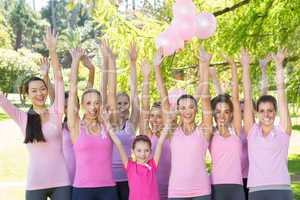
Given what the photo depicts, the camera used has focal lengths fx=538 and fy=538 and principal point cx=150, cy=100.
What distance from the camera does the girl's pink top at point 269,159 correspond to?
153 inches

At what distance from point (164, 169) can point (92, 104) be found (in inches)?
32.2

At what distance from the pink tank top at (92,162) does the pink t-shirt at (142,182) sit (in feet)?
0.51

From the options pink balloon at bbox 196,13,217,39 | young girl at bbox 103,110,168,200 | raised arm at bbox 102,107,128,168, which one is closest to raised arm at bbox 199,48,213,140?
young girl at bbox 103,110,168,200

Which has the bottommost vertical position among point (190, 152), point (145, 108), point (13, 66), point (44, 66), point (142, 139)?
point (190, 152)

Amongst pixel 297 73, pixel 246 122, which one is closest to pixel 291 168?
pixel 297 73

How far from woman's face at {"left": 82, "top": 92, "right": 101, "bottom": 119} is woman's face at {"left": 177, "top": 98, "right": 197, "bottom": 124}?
2.06 feet

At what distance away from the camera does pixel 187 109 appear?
409 centimetres

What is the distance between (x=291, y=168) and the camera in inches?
418

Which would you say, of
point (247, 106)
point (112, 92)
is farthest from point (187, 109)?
point (112, 92)

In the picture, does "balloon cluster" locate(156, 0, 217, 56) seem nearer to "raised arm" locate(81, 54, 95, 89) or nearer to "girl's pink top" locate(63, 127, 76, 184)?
"raised arm" locate(81, 54, 95, 89)

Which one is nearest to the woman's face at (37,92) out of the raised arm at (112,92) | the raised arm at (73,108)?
the raised arm at (73,108)

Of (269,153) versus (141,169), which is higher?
(269,153)

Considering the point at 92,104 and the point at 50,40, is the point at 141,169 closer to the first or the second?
the point at 92,104

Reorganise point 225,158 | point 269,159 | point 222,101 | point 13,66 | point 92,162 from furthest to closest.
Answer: point 13,66, point 222,101, point 225,158, point 92,162, point 269,159
